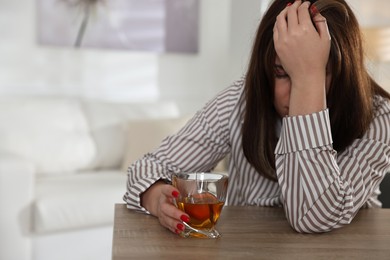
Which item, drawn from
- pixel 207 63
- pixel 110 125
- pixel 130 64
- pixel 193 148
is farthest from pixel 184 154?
pixel 207 63

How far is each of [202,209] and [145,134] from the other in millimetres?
2494

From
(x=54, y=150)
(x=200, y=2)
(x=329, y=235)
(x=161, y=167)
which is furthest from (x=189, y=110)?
(x=329, y=235)

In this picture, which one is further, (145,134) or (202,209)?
(145,134)

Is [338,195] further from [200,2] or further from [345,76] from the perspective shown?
[200,2]

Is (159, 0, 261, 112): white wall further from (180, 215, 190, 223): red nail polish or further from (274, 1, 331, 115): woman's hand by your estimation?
(180, 215, 190, 223): red nail polish

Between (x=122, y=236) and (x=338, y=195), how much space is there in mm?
416

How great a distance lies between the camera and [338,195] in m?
1.10

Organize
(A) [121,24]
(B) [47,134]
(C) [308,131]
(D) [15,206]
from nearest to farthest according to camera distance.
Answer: (C) [308,131] < (D) [15,206] < (B) [47,134] < (A) [121,24]

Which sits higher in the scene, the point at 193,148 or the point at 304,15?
the point at 304,15

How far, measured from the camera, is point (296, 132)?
1109 millimetres

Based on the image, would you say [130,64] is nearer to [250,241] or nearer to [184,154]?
[184,154]

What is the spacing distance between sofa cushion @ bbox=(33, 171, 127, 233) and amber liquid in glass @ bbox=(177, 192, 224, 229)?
6.20 feet

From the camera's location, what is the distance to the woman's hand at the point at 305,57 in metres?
1.11

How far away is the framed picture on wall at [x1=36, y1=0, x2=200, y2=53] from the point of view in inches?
151
